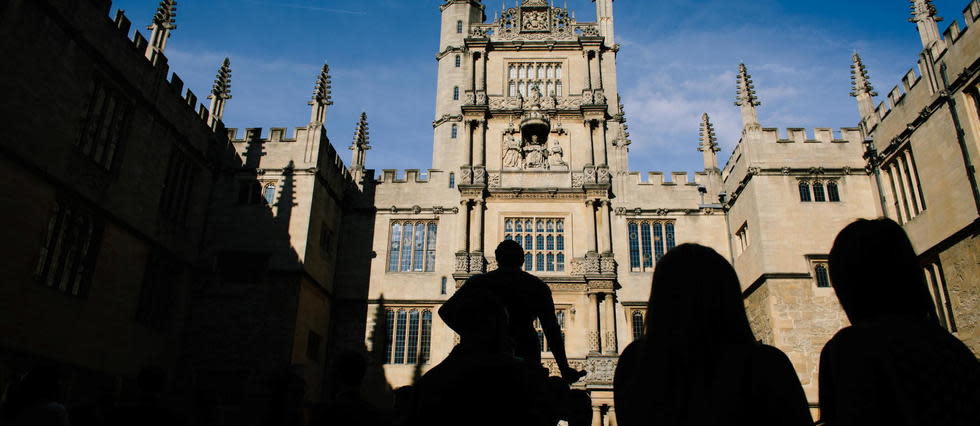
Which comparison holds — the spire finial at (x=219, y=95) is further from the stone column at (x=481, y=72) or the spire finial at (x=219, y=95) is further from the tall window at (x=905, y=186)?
the tall window at (x=905, y=186)

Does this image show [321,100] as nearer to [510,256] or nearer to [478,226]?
[478,226]

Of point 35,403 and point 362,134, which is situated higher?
point 362,134

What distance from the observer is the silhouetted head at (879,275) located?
2.36 meters

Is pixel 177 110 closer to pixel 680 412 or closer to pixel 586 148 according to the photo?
pixel 586 148

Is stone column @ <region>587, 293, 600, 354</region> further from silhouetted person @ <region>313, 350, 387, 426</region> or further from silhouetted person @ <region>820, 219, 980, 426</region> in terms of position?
silhouetted person @ <region>820, 219, 980, 426</region>

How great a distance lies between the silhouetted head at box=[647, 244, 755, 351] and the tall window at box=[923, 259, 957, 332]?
16683 millimetres

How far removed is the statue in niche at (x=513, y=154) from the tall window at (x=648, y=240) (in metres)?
4.81

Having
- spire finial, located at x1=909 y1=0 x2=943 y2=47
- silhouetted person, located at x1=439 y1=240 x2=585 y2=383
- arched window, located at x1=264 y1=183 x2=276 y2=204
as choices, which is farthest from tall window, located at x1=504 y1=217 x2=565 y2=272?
silhouetted person, located at x1=439 y1=240 x2=585 y2=383

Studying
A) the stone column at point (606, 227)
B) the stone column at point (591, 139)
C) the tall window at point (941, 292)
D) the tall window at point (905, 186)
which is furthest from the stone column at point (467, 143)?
the tall window at point (941, 292)

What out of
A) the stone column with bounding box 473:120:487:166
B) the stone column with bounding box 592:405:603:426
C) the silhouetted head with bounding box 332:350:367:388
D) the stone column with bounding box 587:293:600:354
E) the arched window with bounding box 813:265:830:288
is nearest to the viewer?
the silhouetted head with bounding box 332:350:367:388

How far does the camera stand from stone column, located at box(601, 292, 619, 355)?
65.9ft

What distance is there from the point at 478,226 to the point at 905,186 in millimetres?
13307

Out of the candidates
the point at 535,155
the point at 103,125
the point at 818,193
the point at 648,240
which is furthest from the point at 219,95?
the point at 818,193

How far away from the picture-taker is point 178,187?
18.3m
